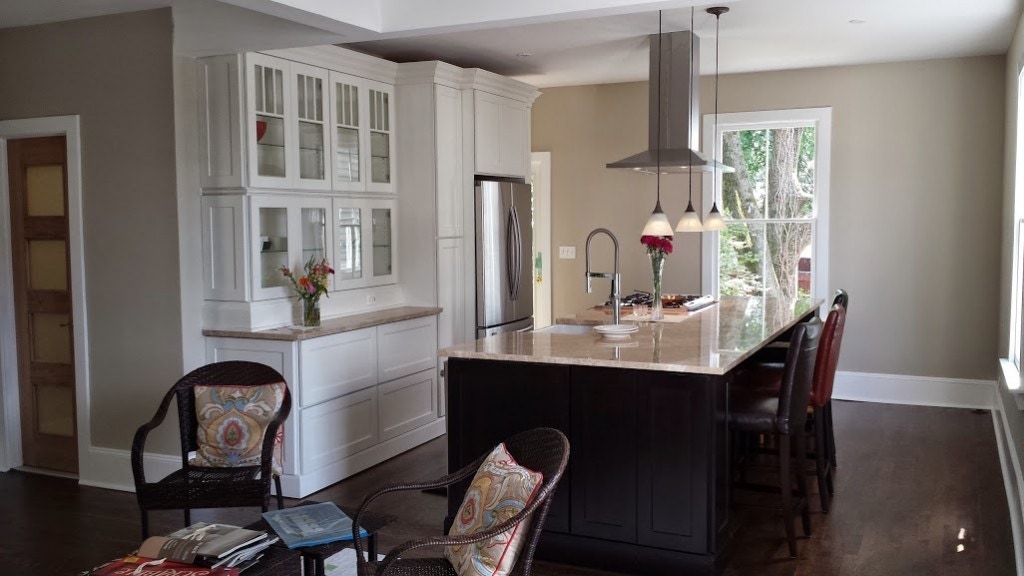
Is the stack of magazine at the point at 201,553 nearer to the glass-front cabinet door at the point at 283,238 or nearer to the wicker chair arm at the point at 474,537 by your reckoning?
the wicker chair arm at the point at 474,537

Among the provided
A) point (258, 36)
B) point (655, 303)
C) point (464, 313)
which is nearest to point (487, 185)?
point (464, 313)

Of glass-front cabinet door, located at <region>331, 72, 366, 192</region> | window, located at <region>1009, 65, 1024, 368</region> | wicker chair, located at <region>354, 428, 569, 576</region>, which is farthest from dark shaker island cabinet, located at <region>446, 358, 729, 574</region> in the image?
window, located at <region>1009, 65, 1024, 368</region>

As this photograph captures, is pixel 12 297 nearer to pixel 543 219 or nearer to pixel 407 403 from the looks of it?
pixel 407 403

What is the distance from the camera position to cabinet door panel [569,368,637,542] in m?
3.72

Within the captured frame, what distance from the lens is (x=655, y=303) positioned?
5188 millimetres

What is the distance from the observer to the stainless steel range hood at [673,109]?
226 inches

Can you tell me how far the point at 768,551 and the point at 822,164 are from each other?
4.07m

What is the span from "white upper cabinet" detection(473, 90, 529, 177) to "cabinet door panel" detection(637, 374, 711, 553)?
3.02m

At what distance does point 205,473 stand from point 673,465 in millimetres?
1950

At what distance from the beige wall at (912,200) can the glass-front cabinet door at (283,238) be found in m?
3.75

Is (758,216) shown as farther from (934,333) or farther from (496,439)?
(496,439)

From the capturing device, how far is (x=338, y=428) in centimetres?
503

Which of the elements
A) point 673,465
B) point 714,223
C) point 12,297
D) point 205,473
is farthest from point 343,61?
point 673,465

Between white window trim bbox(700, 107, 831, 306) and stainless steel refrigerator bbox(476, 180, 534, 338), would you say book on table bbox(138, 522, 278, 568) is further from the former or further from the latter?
white window trim bbox(700, 107, 831, 306)
